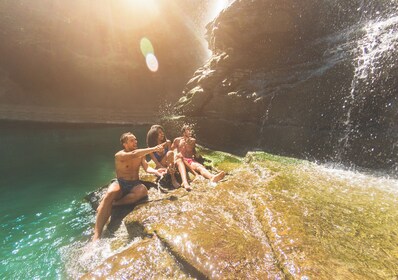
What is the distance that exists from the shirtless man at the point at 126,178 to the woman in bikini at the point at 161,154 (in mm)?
1118

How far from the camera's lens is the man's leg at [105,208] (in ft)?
17.9

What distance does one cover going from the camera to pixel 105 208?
568cm

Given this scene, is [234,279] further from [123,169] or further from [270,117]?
[270,117]

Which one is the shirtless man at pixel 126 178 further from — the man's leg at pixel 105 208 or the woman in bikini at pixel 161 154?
the woman in bikini at pixel 161 154

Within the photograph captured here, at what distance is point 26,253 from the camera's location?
17.8 ft

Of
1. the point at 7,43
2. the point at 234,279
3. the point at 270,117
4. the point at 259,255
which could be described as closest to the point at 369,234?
the point at 259,255

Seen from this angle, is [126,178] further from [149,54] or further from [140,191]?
[149,54]

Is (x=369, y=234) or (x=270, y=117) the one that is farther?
(x=270, y=117)

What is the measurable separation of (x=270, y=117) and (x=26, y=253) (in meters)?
10.7

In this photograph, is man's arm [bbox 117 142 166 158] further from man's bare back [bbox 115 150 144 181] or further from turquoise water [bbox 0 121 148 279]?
turquoise water [bbox 0 121 148 279]

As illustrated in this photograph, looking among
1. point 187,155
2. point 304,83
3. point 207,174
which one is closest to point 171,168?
point 207,174

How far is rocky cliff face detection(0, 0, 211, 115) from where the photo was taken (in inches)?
1141

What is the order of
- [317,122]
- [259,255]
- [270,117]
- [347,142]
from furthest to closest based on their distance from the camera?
[270,117], [317,122], [347,142], [259,255]

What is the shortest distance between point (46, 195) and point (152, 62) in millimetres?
30833
